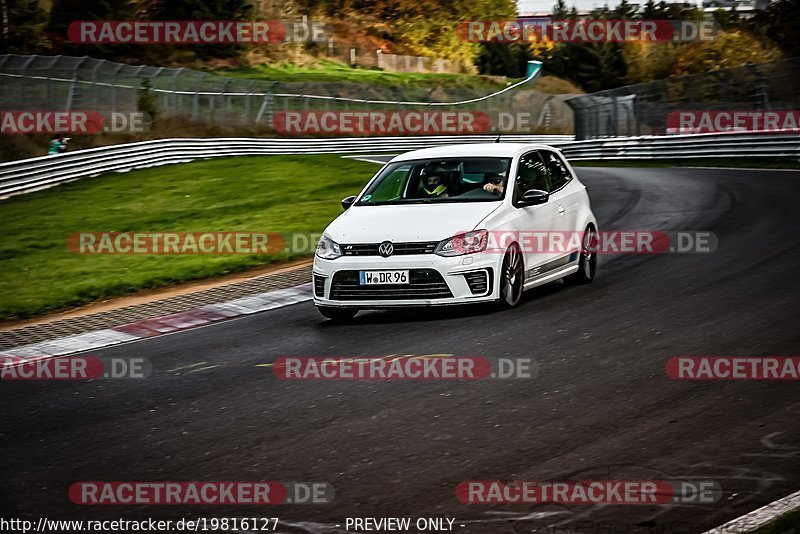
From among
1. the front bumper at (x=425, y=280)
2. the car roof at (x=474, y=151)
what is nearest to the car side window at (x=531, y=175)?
the car roof at (x=474, y=151)

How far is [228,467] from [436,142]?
4929cm

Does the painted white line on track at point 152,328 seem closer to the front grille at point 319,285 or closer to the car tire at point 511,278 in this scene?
the front grille at point 319,285

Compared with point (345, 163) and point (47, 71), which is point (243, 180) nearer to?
point (345, 163)

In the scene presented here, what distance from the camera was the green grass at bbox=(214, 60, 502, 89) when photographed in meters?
83.1

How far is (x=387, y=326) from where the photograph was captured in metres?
11.2

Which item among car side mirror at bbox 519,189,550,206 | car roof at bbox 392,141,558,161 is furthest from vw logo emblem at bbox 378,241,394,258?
car roof at bbox 392,141,558,161

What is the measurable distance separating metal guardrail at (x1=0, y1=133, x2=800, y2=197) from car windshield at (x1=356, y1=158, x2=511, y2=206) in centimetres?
1849

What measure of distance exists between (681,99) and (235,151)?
15.9m

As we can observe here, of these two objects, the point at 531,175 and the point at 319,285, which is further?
the point at 531,175

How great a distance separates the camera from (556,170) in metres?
13.2

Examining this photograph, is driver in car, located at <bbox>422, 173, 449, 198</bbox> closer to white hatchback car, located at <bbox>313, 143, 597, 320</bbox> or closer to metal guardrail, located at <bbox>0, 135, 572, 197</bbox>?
white hatchback car, located at <bbox>313, 143, 597, 320</bbox>

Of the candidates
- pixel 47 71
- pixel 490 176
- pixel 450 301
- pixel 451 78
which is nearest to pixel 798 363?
pixel 450 301

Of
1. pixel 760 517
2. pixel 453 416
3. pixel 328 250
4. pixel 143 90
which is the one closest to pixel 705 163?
pixel 143 90

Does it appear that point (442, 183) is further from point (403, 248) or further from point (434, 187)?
point (403, 248)
